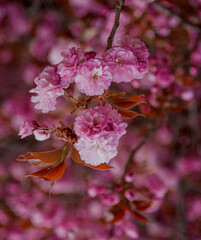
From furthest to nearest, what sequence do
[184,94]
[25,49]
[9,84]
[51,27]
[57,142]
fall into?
[9,84], [25,49], [51,27], [57,142], [184,94]

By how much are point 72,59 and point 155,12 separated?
0.81 meters

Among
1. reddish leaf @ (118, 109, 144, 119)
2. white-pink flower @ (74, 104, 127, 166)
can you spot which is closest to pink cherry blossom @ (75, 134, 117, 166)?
white-pink flower @ (74, 104, 127, 166)

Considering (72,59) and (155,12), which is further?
(155,12)

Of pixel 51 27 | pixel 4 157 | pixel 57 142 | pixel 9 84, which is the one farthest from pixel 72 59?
pixel 9 84

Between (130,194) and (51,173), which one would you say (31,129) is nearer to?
(51,173)

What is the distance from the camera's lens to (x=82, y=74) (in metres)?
0.58

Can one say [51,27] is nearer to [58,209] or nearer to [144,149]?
[144,149]

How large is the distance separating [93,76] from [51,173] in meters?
0.27

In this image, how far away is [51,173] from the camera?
62 centimetres

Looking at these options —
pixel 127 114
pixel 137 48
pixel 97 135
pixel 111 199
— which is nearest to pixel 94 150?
pixel 97 135

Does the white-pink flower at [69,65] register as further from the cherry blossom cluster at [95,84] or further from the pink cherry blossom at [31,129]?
the pink cherry blossom at [31,129]

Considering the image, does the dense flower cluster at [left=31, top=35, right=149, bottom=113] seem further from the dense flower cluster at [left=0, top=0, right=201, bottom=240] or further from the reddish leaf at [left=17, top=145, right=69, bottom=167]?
the reddish leaf at [left=17, top=145, right=69, bottom=167]

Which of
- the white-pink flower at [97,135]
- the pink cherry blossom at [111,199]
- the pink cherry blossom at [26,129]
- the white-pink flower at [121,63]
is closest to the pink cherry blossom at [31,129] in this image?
the pink cherry blossom at [26,129]

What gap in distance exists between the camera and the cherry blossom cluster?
57cm
